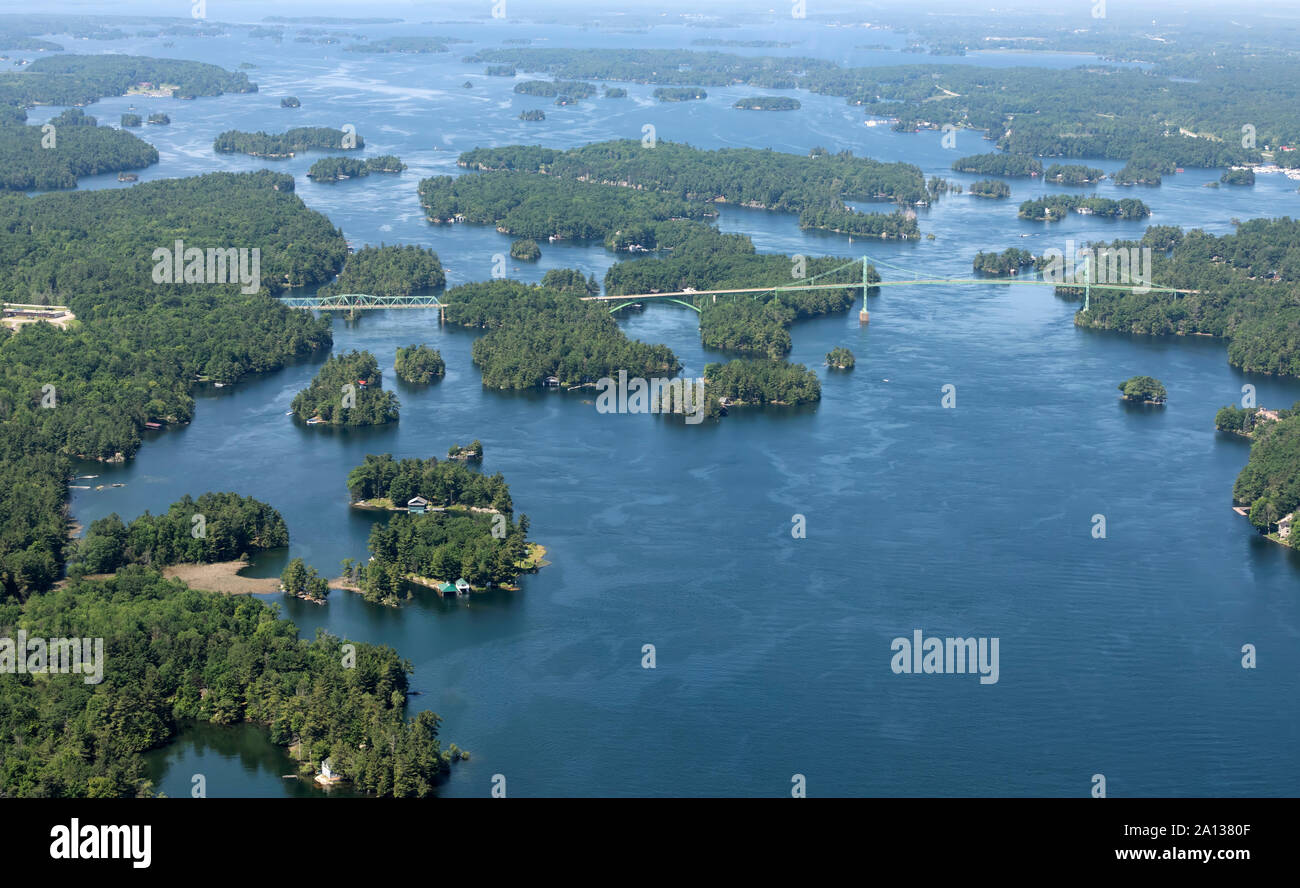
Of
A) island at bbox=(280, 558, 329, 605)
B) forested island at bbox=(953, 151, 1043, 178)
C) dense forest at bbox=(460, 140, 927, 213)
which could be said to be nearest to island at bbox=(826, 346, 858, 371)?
island at bbox=(280, 558, 329, 605)

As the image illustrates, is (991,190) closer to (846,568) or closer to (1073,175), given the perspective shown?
(1073,175)

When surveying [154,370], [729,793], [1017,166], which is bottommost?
[729,793]

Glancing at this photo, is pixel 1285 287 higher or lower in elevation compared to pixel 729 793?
higher

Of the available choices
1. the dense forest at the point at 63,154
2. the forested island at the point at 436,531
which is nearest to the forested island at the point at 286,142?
the dense forest at the point at 63,154

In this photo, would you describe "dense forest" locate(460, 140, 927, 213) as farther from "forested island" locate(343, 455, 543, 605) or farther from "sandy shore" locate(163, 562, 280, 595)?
"sandy shore" locate(163, 562, 280, 595)

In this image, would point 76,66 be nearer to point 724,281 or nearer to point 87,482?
point 724,281

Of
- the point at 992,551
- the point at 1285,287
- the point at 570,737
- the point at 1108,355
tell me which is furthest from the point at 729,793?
the point at 1285,287

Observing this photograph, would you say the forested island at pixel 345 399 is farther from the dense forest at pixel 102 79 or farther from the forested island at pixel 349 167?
the dense forest at pixel 102 79

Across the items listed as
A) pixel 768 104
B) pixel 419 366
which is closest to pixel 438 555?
pixel 419 366
